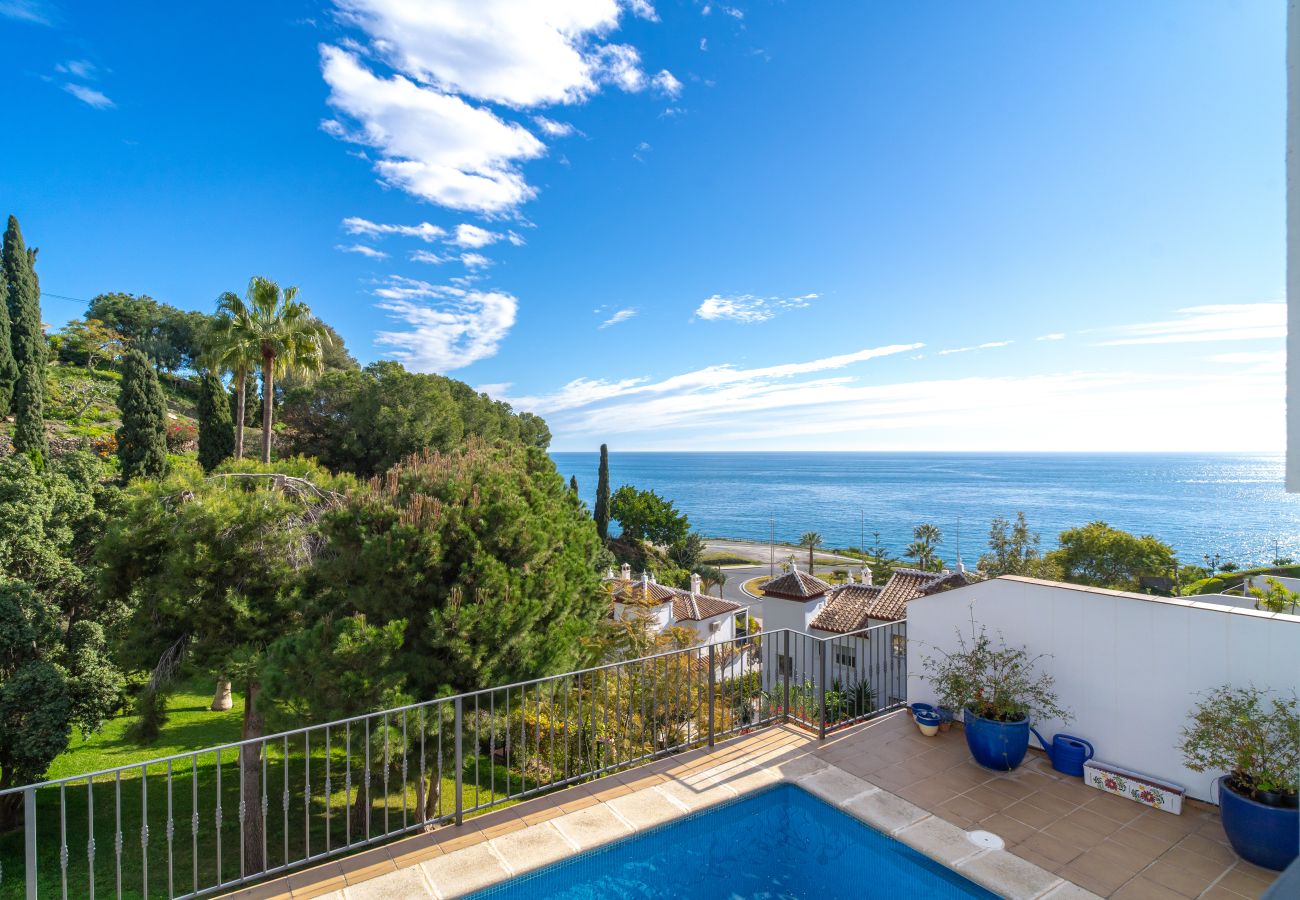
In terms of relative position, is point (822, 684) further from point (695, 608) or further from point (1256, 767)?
point (695, 608)

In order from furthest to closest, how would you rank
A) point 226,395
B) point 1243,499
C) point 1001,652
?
point 1243,499 < point 226,395 < point 1001,652

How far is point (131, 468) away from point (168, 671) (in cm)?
1501

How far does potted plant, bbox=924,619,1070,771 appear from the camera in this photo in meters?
4.52

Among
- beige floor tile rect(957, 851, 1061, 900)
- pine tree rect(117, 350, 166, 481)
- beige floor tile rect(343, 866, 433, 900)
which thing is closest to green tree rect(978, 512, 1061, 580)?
beige floor tile rect(957, 851, 1061, 900)

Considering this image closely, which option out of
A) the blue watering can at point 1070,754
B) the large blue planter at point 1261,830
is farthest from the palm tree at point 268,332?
the large blue planter at point 1261,830

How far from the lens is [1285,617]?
3840 millimetres

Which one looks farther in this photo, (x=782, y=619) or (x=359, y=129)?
(x=782, y=619)

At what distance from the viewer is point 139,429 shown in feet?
62.8

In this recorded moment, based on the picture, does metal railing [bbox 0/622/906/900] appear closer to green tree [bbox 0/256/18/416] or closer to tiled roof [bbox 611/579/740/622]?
tiled roof [bbox 611/579/740/622]

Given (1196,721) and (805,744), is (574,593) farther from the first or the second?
(1196,721)

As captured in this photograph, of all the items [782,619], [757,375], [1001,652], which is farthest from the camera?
[757,375]

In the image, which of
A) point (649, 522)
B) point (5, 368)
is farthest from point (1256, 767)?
point (649, 522)

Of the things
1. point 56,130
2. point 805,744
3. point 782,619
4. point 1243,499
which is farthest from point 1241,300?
point 1243,499

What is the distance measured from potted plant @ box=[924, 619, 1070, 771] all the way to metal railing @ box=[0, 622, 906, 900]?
76cm
